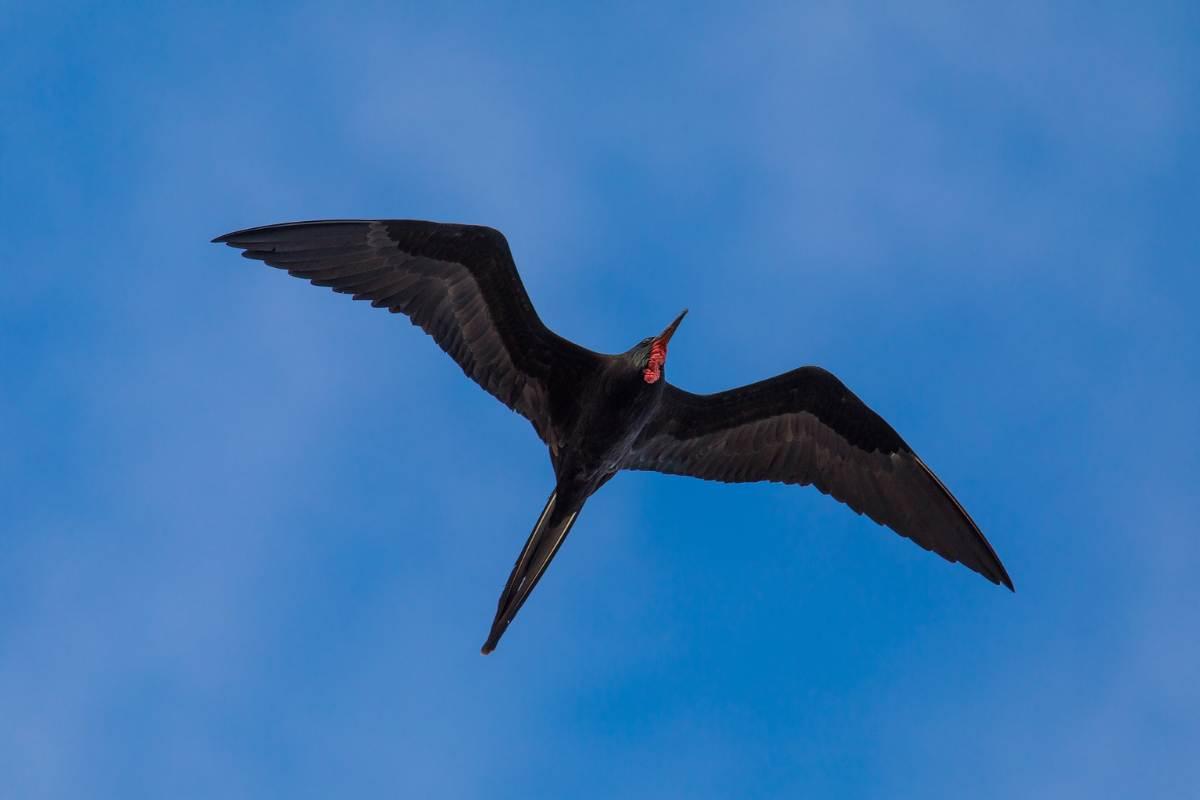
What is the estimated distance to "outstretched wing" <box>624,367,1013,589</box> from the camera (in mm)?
11648

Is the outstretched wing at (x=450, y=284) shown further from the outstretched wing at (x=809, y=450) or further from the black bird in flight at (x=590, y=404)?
the outstretched wing at (x=809, y=450)

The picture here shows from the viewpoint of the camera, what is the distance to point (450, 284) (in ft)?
36.1

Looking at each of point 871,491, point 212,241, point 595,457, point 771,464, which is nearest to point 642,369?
point 595,457

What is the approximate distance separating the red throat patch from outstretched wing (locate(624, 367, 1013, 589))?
860 millimetres

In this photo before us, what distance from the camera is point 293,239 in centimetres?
1070

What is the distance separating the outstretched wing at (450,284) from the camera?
10.7m

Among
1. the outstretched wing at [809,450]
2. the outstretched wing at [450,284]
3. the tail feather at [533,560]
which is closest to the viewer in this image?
the tail feather at [533,560]

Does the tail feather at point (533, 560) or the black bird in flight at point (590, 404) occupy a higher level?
the black bird in flight at point (590, 404)

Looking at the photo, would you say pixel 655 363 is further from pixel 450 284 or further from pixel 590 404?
pixel 450 284

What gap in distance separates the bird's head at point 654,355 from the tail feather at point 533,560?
1192 millimetres

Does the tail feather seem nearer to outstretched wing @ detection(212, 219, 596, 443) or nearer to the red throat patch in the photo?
outstretched wing @ detection(212, 219, 596, 443)

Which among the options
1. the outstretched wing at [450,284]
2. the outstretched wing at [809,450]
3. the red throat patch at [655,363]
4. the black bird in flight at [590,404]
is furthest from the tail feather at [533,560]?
the red throat patch at [655,363]

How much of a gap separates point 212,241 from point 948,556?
630 cm

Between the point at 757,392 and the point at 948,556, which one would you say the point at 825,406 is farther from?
the point at 948,556
